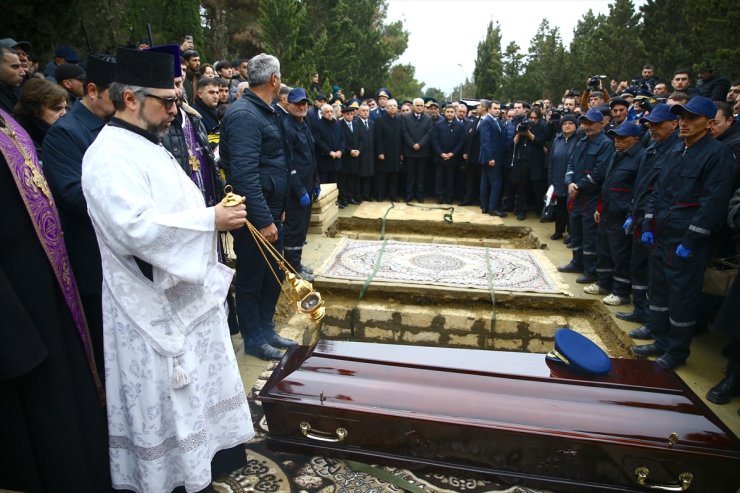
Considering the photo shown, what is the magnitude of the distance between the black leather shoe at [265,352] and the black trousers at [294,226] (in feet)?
4.27

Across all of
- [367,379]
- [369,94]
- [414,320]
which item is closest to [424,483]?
[367,379]

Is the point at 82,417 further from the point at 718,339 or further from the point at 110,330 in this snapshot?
the point at 718,339

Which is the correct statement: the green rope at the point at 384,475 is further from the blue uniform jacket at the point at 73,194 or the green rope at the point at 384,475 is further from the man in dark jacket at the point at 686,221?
the man in dark jacket at the point at 686,221

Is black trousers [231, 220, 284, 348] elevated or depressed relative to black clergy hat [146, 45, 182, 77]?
depressed

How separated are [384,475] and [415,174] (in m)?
7.70

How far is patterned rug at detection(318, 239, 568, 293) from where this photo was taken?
5.20m

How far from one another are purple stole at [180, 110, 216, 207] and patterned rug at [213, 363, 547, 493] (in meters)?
1.66

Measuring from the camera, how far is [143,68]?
5.86 feet

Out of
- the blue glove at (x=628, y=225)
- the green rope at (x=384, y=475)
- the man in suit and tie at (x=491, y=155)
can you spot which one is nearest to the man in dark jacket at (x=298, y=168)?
the green rope at (x=384, y=475)

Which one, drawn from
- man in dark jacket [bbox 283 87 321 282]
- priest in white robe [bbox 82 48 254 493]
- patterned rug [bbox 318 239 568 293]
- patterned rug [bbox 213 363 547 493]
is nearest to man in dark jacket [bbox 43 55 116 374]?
priest in white robe [bbox 82 48 254 493]

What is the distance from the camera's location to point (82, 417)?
6.61 feet

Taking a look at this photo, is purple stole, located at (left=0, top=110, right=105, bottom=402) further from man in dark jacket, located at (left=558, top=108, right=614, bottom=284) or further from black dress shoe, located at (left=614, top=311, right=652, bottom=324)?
man in dark jacket, located at (left=558, top=108, right=614, bottom=284)

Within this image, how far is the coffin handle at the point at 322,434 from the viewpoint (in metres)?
2.29

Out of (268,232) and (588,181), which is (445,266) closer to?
(588,181)
